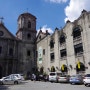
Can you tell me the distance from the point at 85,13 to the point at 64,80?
10999mm

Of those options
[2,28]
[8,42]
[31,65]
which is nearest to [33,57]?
[31,65]

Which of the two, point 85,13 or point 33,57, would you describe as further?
point 33,57

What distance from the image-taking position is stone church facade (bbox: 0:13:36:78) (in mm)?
41438

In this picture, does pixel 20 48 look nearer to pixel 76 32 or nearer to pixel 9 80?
pixel 9 80

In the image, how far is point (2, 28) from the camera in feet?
142

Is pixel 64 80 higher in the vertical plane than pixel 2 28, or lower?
lower

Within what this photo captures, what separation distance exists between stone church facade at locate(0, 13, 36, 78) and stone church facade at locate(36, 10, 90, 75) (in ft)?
9.75

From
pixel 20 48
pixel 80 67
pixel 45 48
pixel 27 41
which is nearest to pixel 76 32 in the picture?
pixel 80 67

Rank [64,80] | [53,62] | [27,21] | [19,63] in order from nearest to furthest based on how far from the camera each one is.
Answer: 1. [64,80]
2. [53,62]
3. [19,63]
4. [27,21]

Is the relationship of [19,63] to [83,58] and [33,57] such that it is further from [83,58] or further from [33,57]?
[83,58]

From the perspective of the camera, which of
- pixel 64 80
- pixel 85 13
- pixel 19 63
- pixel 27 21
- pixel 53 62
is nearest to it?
pixel 64 80

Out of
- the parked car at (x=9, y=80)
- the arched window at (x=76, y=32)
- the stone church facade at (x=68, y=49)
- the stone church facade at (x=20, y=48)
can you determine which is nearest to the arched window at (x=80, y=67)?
the stone church facade at (x=68, y=49)

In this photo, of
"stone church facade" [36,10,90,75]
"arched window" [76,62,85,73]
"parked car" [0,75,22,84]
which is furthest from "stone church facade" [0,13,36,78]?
"arched window" [76,62,85,73]

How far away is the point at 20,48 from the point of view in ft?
144
